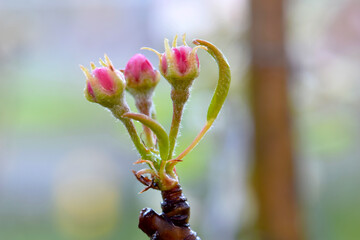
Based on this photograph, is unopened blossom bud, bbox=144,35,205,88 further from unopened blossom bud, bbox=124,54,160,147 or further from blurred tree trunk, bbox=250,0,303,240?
blurred tree trunk, bbox=250,0,303,240

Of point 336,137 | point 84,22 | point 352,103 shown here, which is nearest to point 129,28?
point 84,22

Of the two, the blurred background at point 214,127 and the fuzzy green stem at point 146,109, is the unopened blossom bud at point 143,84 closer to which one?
the fuzzy green stem at point 146,109

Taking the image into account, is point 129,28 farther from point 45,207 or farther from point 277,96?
point 277,96

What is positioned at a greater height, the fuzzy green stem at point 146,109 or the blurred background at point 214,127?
the blurred background at point 214,127

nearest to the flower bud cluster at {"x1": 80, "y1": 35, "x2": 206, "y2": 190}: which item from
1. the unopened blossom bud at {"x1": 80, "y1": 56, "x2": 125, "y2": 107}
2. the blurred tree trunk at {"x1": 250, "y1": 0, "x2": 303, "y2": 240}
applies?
the unopened blossom bud at {"x1": 80, "y1": 56, "x2": 125, "y2": 107}

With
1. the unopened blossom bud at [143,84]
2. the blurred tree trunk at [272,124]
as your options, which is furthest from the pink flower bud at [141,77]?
the blurred tree trunk at [272,124]

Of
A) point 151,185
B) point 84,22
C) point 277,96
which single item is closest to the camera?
point 151,185
